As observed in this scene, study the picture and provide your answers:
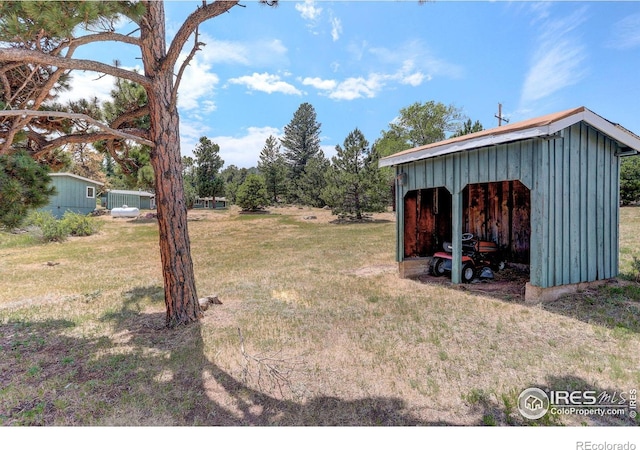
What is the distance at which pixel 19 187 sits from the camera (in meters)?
3.31

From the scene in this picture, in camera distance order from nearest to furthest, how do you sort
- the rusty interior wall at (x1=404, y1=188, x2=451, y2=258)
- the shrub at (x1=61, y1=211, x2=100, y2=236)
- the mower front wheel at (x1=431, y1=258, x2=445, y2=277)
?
the mower front wheel at (x1=431, y1=258, x2=445, y2=277)
the rusty interior wall at (x1=404, y1=188, x2=451, y2=258)
the shrub at (x1=61, y1=211, x2=100, y2=236)

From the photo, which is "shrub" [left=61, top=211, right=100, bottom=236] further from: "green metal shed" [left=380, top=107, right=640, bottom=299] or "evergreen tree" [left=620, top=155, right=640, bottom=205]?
"evergreen tree" [left=620, top=155, right=640, bottom=205]

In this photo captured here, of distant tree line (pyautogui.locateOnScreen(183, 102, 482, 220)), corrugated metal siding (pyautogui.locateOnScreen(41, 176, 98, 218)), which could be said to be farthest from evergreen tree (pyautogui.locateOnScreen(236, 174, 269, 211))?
corrugated metal siding (pyautogui.locateOnScreen(41, 176, 98, 218))

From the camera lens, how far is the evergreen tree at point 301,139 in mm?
43031

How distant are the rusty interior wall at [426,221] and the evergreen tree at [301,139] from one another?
36.1 m

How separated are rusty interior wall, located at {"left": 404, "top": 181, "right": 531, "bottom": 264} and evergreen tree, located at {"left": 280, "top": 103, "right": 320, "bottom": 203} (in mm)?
36097

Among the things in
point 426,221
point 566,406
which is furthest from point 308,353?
point 426,221

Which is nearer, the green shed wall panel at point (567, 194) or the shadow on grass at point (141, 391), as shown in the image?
the shadow on grass at point (141, 391)

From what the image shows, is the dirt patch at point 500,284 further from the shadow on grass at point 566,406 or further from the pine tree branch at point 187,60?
the pine tree branch at point 187,60

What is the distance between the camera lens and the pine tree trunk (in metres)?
3.76

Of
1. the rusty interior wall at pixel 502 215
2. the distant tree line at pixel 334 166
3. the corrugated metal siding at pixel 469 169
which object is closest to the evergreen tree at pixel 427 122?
the distant tree line at pixel 334 166

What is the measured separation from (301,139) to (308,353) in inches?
1697

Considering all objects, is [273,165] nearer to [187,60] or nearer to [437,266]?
[437,266]
